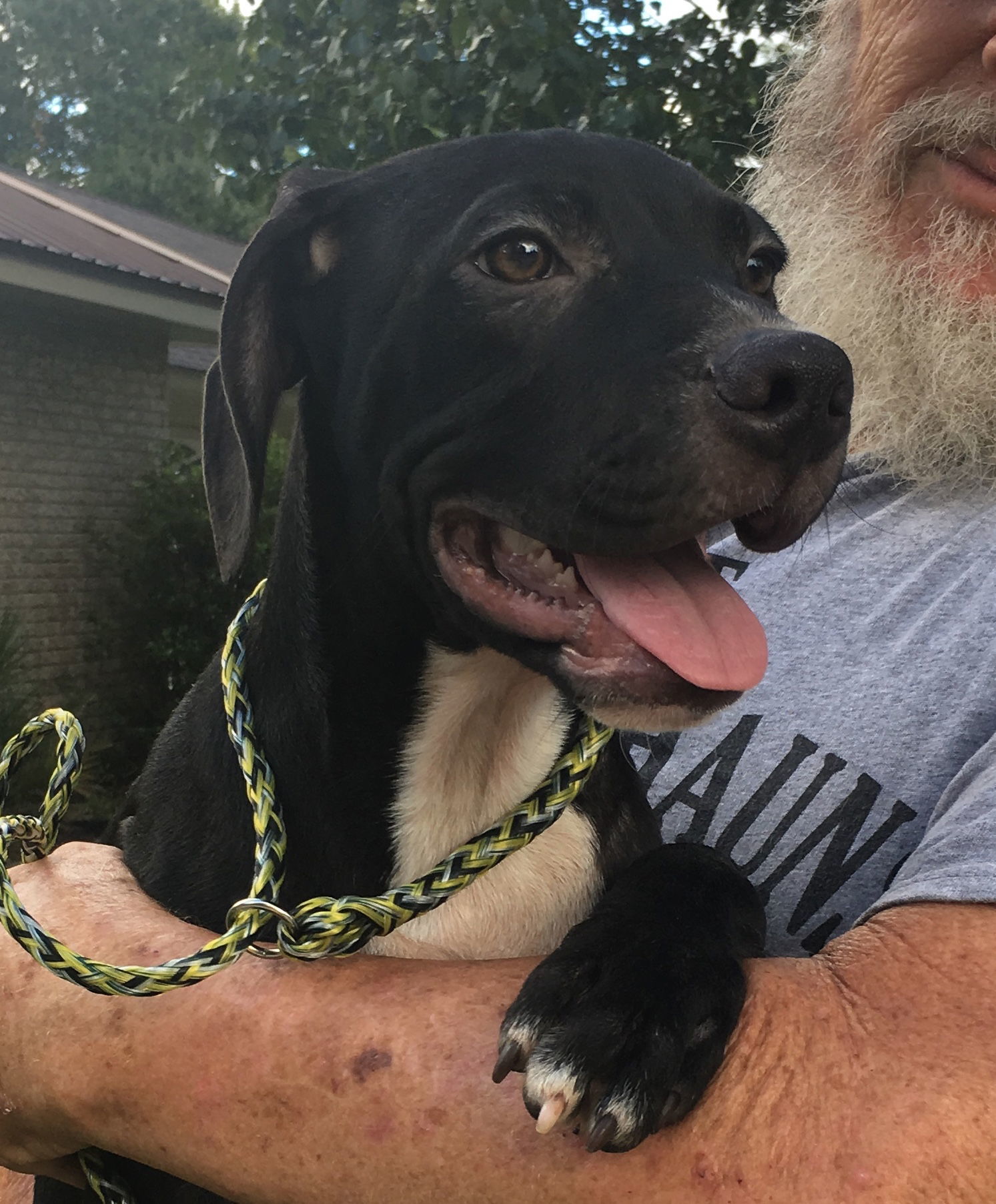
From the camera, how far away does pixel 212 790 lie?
1796mm

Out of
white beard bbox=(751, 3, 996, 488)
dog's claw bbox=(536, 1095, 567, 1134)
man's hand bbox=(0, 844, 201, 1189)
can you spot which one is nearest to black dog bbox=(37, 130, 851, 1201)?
dog's claw bbox=(536, 1095, 567, 1134)

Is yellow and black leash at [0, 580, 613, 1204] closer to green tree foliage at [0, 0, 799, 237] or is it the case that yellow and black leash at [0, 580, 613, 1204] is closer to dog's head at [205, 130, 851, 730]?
dog's head at [205, 130, 851, 730]

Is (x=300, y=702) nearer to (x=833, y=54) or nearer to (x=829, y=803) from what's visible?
(x=829, y=803)

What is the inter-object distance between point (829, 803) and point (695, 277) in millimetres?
849

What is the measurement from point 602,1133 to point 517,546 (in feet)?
2.57

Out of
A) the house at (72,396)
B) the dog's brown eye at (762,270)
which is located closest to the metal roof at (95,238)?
the house at (72,396)

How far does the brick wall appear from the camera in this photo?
8.42 meters

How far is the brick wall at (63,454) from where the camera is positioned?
27.6 feet

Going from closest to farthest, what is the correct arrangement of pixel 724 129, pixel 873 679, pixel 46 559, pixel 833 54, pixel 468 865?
pixel 468 865 < pixel 873 679 < pixel 833 54 < pixel 724 129 < pixel 46 559

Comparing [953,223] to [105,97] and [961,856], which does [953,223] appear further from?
[105,97]

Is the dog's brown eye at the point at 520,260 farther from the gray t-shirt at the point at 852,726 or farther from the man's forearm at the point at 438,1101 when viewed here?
the man's forearm at the point at 438,1101

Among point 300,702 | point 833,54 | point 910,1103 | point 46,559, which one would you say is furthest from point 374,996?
point 46,559

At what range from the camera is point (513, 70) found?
224 inches

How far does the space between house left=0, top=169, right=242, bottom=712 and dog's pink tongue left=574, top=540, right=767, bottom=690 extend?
22.1ft
